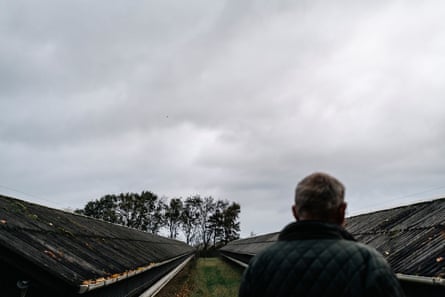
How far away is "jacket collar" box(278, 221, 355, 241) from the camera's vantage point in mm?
1809

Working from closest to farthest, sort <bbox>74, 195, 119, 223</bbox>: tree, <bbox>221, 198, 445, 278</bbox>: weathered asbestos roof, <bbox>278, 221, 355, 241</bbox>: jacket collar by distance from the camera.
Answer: <bbox>278, 221, 355, 241</bbox>: jacket collar → <bbox>221, 198, 445, 278</bbox>: weathered asbestos roof → <bbox>74, 195, 119, 223</bbox>: tree

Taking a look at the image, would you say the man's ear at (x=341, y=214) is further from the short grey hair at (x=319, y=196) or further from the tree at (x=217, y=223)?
the tree at (x=217, y=223)

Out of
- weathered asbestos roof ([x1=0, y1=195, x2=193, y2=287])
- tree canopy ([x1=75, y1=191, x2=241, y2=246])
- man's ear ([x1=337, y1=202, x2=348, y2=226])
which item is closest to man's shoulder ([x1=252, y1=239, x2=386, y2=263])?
man's ear ([x1=337, y1=202, x2=348, y2=226])

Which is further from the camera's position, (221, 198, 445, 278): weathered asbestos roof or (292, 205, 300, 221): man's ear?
(221, 198, 445, 278): weathered asbestos roof

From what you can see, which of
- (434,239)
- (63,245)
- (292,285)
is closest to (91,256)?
(63,245)

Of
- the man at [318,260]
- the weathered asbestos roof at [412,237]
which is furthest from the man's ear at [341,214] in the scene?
the weathered asbestos roof at [412,237]

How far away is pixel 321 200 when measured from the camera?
1.91 meters

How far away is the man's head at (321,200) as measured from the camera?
1907 millimetres

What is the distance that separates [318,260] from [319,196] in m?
0.35

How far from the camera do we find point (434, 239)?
5.30m

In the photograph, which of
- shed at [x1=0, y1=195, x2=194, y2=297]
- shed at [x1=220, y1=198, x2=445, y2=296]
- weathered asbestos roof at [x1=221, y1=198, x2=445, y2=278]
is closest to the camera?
shed at [x1=0, y1=195, x2=194, y2=297]

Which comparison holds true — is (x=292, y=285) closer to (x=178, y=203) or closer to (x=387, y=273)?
(x=387, y=273)

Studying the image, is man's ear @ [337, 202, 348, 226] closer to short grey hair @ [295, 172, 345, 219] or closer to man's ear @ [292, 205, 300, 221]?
short grey hair @ [295, 172, 345, 219]

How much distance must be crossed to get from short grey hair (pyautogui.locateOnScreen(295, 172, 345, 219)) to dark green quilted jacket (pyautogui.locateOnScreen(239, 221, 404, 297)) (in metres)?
0.09
